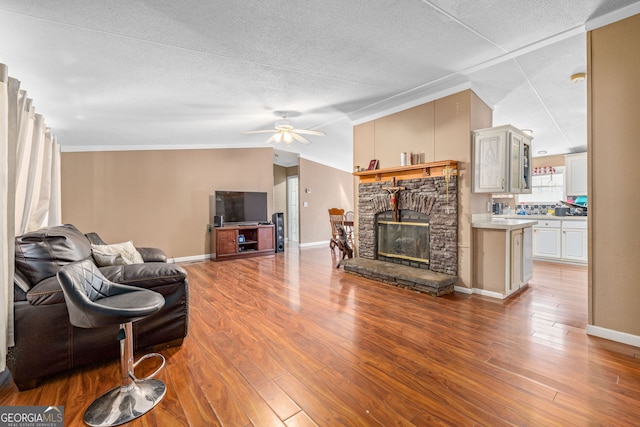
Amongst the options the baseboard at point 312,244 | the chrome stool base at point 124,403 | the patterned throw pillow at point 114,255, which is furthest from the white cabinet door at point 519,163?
the baseboard at point 312,244

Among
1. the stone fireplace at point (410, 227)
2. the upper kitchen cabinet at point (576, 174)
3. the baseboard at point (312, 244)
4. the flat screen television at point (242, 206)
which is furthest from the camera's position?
the baseboard at point (312, 244)

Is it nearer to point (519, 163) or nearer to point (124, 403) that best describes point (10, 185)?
point (124, 403)

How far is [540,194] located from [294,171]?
665 centimetres

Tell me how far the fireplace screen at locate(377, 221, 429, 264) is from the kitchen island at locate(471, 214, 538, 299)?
0.68 metres

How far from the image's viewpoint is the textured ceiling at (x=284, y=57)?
7.16ft

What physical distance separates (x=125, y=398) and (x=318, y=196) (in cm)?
746

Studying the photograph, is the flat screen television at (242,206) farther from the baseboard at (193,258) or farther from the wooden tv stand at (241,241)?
the baseboard at (193,258)

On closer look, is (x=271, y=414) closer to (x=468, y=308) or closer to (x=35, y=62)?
(x=468, y=308)

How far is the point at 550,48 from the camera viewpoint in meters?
2.83

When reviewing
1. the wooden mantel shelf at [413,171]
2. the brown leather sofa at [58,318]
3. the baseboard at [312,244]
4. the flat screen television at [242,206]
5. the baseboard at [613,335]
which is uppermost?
the wooden mantel shelf at [413,171]

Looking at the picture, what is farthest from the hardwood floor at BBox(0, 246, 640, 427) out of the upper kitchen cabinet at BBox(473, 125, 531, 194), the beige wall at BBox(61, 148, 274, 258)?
the beige wall at BBox(61, 148, 274, 258)

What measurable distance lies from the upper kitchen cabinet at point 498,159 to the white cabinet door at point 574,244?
242 centimetres

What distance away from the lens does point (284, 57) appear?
291 centimetres

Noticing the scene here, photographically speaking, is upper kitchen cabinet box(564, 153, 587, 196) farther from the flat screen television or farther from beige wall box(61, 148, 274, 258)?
beige wall box(61, 148, 274, 258)
